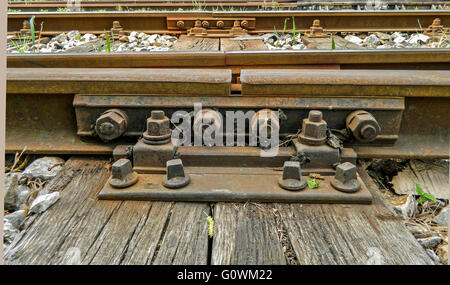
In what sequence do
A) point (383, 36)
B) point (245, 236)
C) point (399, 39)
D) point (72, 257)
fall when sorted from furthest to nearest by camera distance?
point (383, 36) → point (399, 39) → point (245, 236) → point (72, 257)

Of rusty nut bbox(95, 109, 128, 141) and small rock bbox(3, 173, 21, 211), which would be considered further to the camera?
rusty nut bbox(95, 109, 128, 141)

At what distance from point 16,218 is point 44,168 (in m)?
0.44

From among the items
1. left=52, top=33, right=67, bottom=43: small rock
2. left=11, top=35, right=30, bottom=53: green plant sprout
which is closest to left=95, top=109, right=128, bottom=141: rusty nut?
left=11, top=35, right=30, bottom=53: green plant sprout

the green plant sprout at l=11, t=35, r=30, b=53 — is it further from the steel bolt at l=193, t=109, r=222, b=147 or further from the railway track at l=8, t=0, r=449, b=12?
the railway track at l=8, t=0, r=449, b=12

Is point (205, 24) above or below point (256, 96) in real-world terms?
above

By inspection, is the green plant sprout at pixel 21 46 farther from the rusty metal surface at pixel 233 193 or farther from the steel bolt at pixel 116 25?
the rusty metal surface at pixel 233 193

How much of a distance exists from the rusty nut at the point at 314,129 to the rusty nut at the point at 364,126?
0.17 meters

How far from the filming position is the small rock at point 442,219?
1580 mm

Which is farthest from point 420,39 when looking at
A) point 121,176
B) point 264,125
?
point 121,176

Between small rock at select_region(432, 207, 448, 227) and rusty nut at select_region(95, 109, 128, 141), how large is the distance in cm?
164

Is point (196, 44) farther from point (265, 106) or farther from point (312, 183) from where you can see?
point (312, 183)

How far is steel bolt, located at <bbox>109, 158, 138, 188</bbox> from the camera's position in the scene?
1.64 metres

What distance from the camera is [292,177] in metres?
1.66
